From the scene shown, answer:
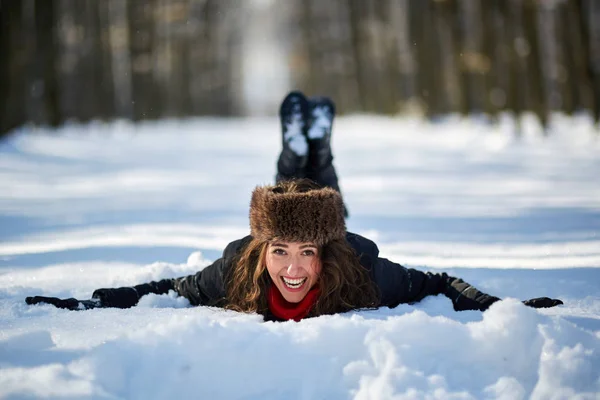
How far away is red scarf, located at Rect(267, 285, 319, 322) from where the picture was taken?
3.17m

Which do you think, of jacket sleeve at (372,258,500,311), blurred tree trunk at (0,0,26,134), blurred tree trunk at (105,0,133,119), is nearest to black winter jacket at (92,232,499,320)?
jacket sleeve at (372,258,500,311)

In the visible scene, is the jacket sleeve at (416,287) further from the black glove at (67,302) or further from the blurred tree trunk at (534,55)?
the blurred tree trunk at (534,55)

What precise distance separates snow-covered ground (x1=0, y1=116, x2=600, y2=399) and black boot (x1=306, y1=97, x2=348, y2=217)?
1.86 ft

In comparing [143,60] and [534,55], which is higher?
[143,60]

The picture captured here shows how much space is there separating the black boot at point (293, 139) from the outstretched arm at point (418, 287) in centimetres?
161

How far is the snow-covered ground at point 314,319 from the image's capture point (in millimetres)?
2414

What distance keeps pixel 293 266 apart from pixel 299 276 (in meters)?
0.05

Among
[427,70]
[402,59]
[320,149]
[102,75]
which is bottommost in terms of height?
[320,149]

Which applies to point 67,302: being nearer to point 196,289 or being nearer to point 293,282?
point 196,289

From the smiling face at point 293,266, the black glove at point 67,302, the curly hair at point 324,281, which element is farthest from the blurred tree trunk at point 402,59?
the black glove at point 67,302

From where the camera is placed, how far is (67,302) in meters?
3.27

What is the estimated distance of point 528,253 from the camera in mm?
4426

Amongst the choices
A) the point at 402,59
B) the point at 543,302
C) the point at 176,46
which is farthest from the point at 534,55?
the point at 176,46

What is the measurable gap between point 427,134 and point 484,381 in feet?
51.2
